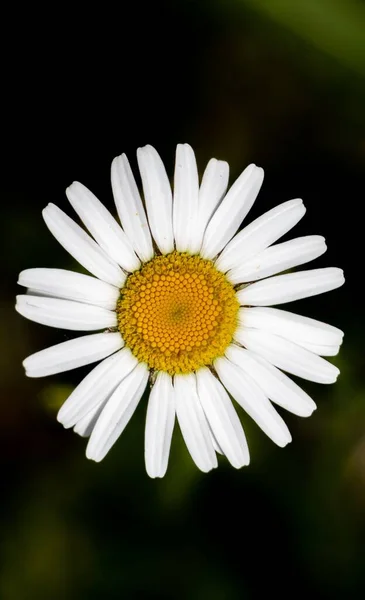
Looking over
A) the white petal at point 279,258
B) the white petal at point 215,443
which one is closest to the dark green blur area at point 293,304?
the white petal at point 215,443

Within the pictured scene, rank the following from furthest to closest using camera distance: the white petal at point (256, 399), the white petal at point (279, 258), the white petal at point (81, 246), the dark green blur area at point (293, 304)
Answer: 1. the dark green blur area at point (293, 304)
2. the white petal at point (256, 399)
3. the white petal at point (279, 258)
4. the white petal at point (81, 246)

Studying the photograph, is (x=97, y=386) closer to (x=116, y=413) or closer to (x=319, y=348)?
(x=116, y=413)

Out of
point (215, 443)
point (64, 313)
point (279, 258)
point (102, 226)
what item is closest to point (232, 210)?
point (279, 258)

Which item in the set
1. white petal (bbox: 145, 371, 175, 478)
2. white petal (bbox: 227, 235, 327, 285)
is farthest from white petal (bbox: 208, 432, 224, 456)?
white petal (bbox: 227, 235, 327, 285)

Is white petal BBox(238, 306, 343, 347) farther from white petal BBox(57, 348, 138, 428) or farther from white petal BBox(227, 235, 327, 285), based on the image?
white petal BBox(57, 348, 138, 428)

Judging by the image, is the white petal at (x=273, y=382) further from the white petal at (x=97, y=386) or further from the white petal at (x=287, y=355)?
the white petal at (x=97, y=386)
